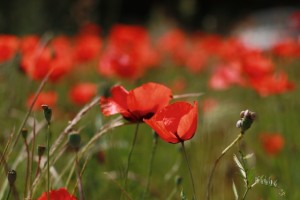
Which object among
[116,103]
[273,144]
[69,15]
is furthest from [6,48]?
[69,15]

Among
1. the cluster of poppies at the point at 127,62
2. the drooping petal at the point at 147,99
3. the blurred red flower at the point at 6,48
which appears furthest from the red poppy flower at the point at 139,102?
the blurred red flower at the point at 6,48

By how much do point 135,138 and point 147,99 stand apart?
0.07m

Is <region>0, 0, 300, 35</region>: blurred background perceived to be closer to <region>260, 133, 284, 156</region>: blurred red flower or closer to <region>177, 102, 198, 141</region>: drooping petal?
<region>260, 133, 284, 156</region>: blurred red flower

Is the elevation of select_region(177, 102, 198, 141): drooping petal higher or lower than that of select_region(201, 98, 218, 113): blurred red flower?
higher

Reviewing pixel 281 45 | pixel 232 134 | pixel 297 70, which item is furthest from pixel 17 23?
pixel 232 134

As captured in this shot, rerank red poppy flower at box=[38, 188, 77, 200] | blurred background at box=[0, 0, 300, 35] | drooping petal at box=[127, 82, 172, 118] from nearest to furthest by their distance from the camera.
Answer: red poppy flower at box=[38, 188, 77, 200] < drooping petal at box=[127, 82, 172, 118] < blurred background at box=[0, 0, 300, 35]

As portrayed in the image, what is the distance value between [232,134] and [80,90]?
23.0 inches

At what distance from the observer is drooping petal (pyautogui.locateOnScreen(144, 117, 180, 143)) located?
88 centimetres

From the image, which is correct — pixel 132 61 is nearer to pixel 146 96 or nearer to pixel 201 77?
pixel 146 96

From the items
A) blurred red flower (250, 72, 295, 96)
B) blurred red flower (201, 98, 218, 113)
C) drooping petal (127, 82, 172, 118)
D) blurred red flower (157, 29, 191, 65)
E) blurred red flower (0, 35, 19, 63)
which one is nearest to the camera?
drooping petal (127, 82, 172, 118)

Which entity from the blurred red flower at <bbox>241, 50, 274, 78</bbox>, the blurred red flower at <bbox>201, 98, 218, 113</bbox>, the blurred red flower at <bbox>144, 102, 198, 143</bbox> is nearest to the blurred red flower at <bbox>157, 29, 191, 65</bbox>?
the blurred red flower at <bbox>201, 98, 218, 113</bbox>

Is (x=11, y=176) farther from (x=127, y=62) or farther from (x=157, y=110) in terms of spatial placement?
(x=127, y=62)

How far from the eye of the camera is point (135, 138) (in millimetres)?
1018

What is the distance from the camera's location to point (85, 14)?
316 centimetres
